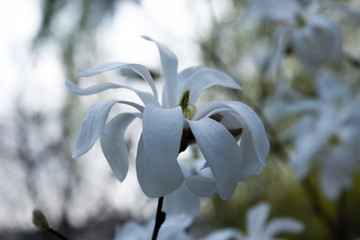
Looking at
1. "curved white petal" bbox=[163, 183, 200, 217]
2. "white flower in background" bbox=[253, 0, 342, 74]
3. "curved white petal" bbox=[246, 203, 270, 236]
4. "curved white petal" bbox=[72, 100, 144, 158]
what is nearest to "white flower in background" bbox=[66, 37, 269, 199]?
"curved white petal" bbox=[72, 100, 144, 158]

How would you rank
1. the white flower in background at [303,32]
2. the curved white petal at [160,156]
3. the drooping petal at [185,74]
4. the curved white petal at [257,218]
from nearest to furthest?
the curved white petal at [160,156], the drooping petal at [185,74], the curved white petal at [257,218], the white flower in background at [303,32]

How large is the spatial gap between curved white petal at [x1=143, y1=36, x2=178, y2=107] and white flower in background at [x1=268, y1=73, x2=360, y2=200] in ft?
1.67

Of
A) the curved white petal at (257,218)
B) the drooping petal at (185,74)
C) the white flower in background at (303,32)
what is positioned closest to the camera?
the drooping petal at (185,74)

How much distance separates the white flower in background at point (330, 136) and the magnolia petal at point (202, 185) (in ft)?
1.81

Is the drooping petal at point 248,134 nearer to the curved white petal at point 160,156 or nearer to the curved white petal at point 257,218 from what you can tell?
the curved white petal at point 160,156

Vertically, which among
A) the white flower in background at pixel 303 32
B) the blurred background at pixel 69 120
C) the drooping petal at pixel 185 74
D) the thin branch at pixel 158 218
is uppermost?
the drooping petal at pixel 185 74

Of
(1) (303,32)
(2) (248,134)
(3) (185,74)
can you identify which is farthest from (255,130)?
(1) (303,32)

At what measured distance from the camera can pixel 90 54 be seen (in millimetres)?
1619

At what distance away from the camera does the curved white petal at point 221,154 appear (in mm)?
247

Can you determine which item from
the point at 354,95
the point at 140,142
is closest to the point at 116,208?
the point at 354,95

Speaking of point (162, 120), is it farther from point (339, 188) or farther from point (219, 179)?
point (339, 188)

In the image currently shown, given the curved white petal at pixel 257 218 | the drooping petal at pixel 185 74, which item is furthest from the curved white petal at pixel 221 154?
the curved white petal at pixel 257 218

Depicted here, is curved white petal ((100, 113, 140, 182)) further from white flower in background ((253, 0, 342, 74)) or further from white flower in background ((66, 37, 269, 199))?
white flower in background ((253, 0, 342, 74))

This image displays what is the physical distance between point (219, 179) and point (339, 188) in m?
0.67
